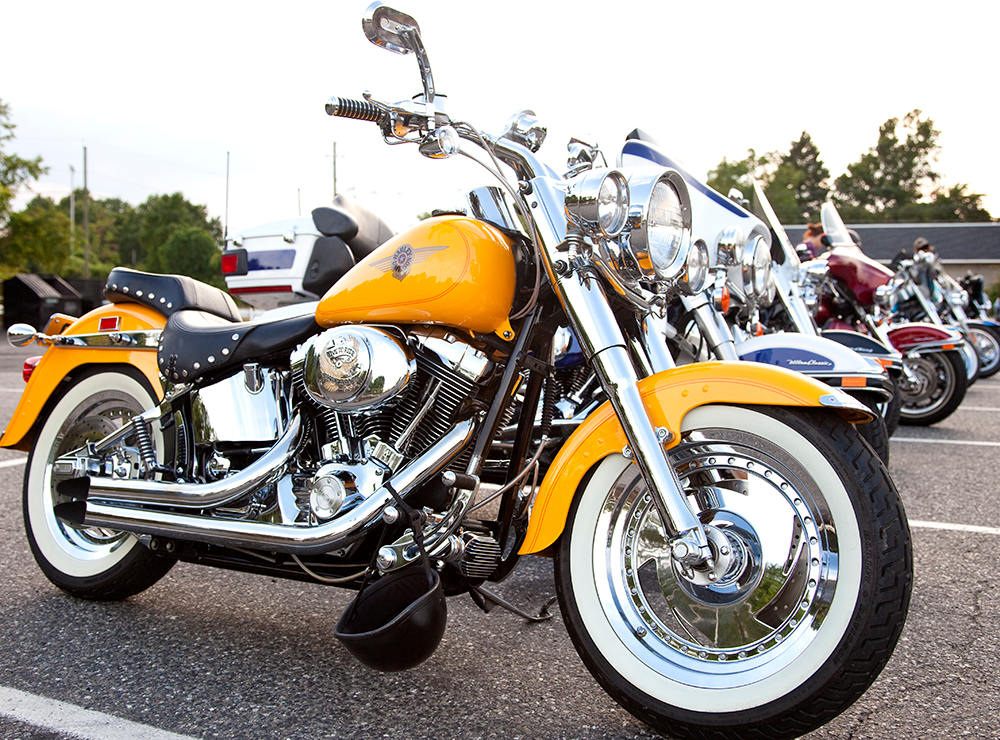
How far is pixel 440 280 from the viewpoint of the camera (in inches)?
84.2

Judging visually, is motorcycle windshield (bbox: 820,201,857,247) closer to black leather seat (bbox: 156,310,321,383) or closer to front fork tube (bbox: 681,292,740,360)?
front fork tube (bbox: 681,292,740,360)

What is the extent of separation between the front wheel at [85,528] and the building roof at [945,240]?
52.7m

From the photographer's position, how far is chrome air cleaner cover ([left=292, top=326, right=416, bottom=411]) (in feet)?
7.13

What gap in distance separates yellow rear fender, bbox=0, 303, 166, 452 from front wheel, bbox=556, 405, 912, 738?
5.79 feet

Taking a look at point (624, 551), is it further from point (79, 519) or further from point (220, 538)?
point (79, 519)

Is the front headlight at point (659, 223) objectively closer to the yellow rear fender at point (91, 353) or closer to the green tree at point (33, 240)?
the yellow rear fender at point (91, 353)

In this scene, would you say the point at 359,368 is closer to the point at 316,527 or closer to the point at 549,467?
the point at 316,527

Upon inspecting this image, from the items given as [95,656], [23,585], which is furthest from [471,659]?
[23,585]

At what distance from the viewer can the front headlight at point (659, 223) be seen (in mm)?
1941

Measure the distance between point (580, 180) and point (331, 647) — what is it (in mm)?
1580

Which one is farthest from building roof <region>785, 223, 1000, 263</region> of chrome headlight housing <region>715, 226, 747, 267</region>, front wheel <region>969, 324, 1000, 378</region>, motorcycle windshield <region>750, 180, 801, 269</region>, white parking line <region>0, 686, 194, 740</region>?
white parking line <region>0, 686, 194, 740</region>

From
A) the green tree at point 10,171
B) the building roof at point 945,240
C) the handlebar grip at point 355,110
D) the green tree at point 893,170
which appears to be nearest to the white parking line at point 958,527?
the handlebar grip at point 355,110

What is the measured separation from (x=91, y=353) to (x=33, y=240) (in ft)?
99.0

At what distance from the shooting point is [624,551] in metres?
2.06
